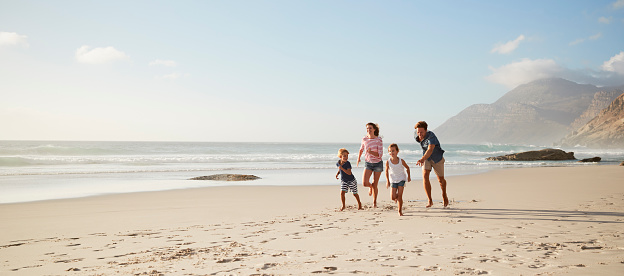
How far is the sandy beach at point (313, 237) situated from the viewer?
12.7ft

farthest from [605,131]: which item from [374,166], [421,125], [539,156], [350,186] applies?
[350,186]

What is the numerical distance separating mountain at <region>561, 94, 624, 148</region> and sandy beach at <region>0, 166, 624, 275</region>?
90759mm

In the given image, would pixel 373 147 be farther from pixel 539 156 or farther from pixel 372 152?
pixel 539 156

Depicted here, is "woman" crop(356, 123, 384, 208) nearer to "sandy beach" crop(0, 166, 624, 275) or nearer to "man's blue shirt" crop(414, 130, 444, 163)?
"sandy beach" crop(0, 166, 624, 275)

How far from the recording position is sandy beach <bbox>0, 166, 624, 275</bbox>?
388 cm

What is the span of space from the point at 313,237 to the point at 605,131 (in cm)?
10375

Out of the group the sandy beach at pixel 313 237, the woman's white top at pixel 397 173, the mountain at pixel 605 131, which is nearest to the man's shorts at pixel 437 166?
the woman's white top at pixel 397 173

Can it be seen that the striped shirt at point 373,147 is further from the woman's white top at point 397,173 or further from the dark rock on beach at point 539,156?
the dark rock on beach at point 539,156

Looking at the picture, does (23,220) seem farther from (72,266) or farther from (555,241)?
(555,241)

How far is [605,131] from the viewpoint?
83.5 m

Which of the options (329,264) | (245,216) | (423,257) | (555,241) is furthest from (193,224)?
(555,241)

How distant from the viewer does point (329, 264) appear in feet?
13.0

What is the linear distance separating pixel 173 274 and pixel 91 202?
731 centimetres

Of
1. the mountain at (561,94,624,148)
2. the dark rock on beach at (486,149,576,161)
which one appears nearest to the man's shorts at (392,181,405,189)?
the dark rock on beach at (486,149,576,161)
